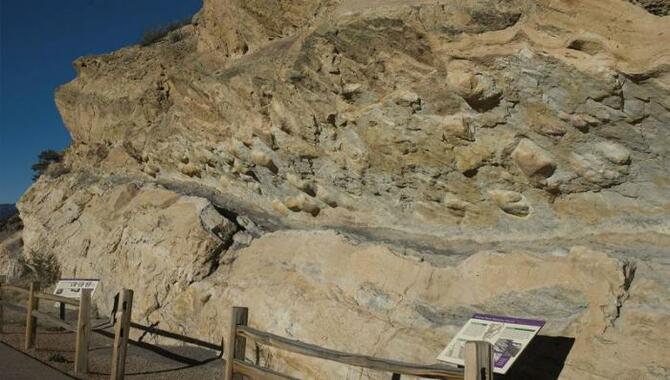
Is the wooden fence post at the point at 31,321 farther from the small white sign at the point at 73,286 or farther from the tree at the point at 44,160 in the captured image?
the tree at the point at 44,160

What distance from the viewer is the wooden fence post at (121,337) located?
7.57 metres

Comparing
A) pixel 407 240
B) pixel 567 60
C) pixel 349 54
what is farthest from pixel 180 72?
pixel 567 60

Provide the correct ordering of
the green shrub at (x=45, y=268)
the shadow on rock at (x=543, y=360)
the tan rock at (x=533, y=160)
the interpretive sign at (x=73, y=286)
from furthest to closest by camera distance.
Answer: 1. the green shrub at (x=45, y=268)
2. the interpretive sign at (x=73, y=286)
3. the tan rock at (x=533, y=160)
4. the shadow on rock at (x=543, y=360)

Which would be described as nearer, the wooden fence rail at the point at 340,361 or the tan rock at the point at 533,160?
the wooden fence rail at the point at 340,361

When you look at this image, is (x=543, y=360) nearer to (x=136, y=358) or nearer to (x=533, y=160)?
(x=533, y=160)

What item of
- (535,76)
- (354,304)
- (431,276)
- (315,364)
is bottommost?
(315,364)

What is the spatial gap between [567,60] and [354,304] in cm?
391

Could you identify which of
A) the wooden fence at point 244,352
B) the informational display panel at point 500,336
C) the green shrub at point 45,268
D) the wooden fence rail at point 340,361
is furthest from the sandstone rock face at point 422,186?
the green shrub at point 45,268

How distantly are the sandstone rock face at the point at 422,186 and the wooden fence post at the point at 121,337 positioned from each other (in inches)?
73.3

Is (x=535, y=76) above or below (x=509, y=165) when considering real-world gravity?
above

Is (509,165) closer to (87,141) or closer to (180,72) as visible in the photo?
(180,72)

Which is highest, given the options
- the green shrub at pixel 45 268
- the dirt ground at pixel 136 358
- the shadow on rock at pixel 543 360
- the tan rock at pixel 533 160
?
the tan rock at pixel 533 160

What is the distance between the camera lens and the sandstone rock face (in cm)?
579

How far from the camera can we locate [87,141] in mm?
18734
